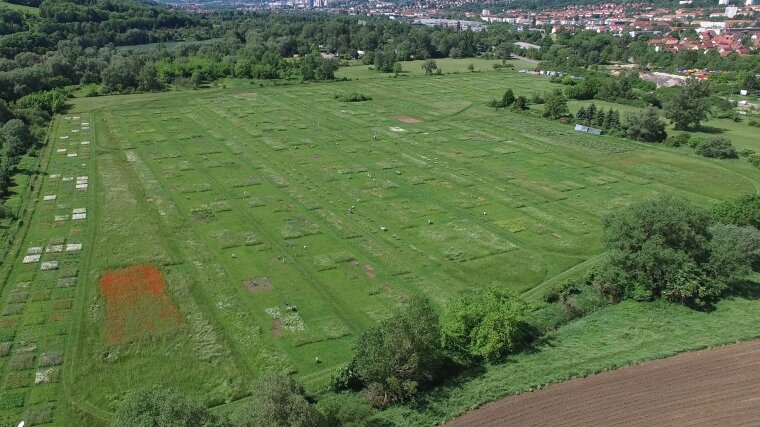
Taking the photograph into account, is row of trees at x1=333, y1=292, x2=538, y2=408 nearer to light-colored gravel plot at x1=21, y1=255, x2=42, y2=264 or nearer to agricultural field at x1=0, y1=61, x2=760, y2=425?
agricultural field at x1=0, y1=61, x2=760, y2=425

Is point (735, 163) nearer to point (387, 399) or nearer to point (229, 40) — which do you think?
point (387, 399)

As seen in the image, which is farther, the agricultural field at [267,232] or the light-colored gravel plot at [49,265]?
the light-colored gravel plot at [49,265]

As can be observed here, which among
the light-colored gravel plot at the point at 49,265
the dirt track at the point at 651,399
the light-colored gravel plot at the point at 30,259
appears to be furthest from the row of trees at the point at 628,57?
the light-colored gravel plot at the point at 30,259

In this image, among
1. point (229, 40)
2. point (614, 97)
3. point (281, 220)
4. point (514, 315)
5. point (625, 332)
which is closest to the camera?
point (514, 315)

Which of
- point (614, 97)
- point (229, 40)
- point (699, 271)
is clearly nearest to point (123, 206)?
point (699, 271)

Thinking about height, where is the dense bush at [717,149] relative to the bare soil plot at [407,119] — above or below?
below

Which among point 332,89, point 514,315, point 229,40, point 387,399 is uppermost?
point 229,40

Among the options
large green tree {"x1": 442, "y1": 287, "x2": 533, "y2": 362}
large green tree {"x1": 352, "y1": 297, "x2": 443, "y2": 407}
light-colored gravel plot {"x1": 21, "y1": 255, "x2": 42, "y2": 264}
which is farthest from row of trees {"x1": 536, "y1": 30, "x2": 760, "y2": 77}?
light-colored gravel plot {"x1": 21, "y1": 255, "x2": 42, "y2": 264}

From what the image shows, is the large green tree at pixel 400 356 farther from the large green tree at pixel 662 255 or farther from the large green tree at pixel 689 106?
the large green tree at pixel 689 106
